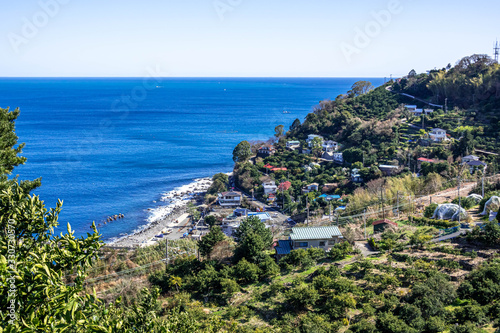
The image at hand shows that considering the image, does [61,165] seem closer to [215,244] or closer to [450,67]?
[215,244]

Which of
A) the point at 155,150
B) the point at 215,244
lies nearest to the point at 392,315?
the point at 215,244

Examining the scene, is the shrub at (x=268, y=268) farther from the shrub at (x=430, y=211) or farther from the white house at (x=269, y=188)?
the white house at (x=269, y=188)

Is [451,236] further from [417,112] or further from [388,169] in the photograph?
[417,112]

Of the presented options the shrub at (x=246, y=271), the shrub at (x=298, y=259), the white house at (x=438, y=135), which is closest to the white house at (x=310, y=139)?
the white house at (x=438, y=135)

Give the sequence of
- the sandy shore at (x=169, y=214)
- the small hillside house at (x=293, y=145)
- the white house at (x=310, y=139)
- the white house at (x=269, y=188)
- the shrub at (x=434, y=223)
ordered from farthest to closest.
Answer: the small hillside house at (x=293, y=145) < the white house at (x=310, y=139) < the white house at (x=269, y=188) < the sandy shore at (x=169, y=214) < the shrub at (x=434, y=223)

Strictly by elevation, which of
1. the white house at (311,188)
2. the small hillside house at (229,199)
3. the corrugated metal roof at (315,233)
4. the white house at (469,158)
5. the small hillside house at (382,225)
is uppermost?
the white house at (469,158)

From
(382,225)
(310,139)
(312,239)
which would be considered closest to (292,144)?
(310,139)

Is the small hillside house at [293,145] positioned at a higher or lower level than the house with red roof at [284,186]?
higher
